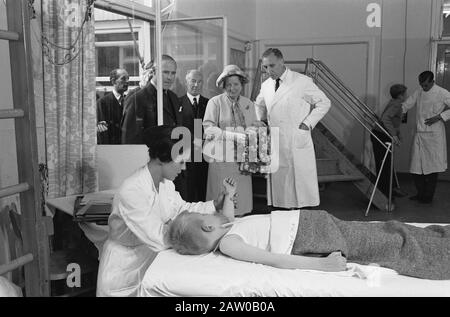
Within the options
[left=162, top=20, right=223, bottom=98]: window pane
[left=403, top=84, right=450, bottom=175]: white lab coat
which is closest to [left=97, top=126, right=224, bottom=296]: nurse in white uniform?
[left=162, top=20, right=223, bottom=98]: window pane

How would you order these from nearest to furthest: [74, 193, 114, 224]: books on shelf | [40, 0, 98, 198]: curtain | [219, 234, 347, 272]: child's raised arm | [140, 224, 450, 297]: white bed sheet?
[140, 224, 450, 297]: white bed sheet
[219, 234, 347, 272]: child's raised arm
[74, 193, 114, 224]: books on shelf
[40, 0, 98, 198]: curtain

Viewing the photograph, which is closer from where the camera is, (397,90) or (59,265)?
(59,265)

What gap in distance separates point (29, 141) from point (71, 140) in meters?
0.70

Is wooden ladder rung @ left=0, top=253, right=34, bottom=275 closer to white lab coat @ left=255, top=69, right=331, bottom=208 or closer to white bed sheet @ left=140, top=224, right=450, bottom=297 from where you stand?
white bed sheet @ left=140, top=224, right=450, bottom=297

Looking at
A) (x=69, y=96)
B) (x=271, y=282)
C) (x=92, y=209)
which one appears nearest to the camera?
(x=271, y=282)

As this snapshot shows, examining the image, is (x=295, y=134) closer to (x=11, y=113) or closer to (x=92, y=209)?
(x=92, y=209)

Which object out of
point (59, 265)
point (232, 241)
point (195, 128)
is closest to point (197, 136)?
point (195, 128)

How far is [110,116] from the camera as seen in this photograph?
2482 mm

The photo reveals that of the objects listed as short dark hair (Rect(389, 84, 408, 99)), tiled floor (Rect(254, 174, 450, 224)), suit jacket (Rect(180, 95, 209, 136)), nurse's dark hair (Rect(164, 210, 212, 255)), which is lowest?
tiled floor (Rect(254, 174, 450, 224))

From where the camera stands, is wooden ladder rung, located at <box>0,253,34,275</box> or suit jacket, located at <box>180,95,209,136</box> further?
suit jacket, located at <box>180,95,209,136</box>

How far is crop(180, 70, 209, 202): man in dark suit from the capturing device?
2924 mm

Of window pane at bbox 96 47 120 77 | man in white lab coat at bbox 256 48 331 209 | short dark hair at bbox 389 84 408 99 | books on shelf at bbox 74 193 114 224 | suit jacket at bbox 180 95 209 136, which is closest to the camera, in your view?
books on shelf at bbox 74 193 114 224

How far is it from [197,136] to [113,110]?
601mm

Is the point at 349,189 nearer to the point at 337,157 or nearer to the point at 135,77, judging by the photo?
the point at 337,157
